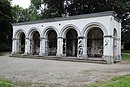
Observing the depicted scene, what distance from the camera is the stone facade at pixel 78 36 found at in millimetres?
18766

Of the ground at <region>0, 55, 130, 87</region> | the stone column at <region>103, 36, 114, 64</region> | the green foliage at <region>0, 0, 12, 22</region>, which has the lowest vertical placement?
the ground at <region>0, 55, 130, 87</region>

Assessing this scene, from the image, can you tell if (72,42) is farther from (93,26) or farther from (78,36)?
(93,26)

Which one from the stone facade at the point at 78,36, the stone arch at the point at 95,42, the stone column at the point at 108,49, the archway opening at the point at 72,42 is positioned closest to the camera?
the stone column at the point at 108,49

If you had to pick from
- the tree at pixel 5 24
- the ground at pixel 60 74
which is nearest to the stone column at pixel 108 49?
the ground at pixel 60 74

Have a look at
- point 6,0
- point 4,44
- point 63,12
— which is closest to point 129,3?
point 63,12

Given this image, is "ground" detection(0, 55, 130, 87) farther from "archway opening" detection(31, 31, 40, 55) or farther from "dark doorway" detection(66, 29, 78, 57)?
"archway opening" detection(31, 31, 40, 55)

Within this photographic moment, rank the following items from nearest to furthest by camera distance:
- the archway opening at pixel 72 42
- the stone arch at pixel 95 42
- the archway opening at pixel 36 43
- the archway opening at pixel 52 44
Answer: the stone arch at pixel 95 42 < the archway opening at pixel 72 42 < the archway opening at pixel 52 44 < the archway opening at pixel 36 43

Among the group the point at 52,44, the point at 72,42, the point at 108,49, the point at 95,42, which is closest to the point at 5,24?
the point at 52,44

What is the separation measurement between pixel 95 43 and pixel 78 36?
12.7 feet

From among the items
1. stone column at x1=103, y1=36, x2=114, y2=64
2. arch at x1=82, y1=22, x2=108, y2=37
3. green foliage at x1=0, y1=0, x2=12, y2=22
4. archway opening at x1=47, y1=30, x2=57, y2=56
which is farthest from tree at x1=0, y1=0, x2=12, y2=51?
stone column at x1=103, y1=36, x2=114, y2=64

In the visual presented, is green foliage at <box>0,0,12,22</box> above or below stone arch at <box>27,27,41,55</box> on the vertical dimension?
above

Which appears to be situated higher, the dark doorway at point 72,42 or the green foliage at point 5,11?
the green foliage at point 5,11

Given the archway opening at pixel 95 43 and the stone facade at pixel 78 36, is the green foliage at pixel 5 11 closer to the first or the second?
the stone facade at pixel 78 36

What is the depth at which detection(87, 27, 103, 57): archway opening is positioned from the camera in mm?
23156
